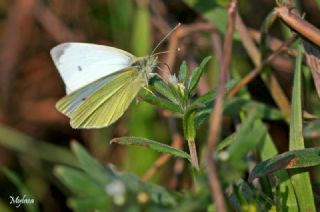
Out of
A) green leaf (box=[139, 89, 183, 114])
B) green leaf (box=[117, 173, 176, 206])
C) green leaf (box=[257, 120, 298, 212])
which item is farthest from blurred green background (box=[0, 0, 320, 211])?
green leaf (box=[117, 173, 176, 206])

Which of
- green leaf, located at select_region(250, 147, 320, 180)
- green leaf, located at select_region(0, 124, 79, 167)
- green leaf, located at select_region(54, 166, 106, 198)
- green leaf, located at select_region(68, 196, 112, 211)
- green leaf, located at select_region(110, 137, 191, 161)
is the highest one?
green leaf, located at select_region(54, 166, 106, 198)

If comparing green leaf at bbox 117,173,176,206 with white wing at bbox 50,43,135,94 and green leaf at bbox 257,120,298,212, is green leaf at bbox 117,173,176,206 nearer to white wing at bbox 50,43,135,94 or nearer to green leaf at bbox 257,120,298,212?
green leaf at bbox 257,120,298,212

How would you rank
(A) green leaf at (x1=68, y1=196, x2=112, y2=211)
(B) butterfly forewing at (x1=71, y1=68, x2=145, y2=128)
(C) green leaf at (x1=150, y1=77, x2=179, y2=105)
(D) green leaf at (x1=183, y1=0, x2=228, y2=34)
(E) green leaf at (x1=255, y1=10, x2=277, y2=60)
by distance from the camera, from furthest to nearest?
(D) green leaf at (x1=183, y1=0, x2=228, y2=34)
(E) green leaf at (x1=255, y1=10, x2=277, y2=60)
(B) butterfly forewing at (x1=71, y1=68, x2=145, y2=128)
(C) green leaf at (x1=150, y1=77, x2=179, y2=105)
(A) green leaf at (x1=68, y1=196, x2=112, y2=211)

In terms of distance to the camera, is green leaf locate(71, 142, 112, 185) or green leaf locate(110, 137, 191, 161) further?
green leaf locate(110, 137, 191, 161)

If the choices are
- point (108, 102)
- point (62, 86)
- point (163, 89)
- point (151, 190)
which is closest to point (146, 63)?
point (108, 102)

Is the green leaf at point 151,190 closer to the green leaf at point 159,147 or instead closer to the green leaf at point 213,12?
the green leaf at point 159,147

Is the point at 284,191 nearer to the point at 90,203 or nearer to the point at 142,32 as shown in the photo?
the point at 90,203

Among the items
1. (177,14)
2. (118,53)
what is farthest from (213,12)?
(177,14)
